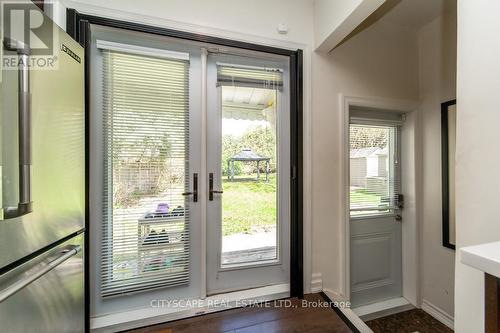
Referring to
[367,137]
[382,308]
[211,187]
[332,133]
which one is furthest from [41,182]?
[382,308]

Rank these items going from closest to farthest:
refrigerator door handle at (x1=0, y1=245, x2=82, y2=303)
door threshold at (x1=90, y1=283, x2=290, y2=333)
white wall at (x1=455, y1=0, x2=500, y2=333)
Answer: refrigerator door handle at (x1=0, y1=245, x2=82, y2=303) → white wall at (x1=455, y1=0, x2=500, y2=333) → door threshold at (x1=90, y1=283, x2=290, y2=333)

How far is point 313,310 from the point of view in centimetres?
166

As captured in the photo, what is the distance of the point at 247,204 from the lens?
6.05 feet

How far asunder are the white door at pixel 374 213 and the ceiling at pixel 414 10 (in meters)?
1.00

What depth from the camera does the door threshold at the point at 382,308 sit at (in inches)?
84.4

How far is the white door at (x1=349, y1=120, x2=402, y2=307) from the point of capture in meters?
2.19

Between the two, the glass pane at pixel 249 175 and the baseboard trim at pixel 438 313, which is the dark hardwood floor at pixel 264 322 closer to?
the glass pane at pixel 249 175

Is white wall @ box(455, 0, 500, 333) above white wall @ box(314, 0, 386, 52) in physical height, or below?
below

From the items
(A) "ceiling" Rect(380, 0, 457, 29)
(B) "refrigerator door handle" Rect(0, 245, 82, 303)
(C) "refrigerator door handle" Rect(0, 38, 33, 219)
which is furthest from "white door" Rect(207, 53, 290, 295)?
(A) "ceiling" Rect(380, 0, 457, 29)

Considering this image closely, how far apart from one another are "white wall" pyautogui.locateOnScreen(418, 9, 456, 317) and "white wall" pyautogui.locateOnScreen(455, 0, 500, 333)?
141 cm

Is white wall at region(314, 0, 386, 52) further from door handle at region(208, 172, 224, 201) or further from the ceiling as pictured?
door handle at region(208, 172, 224, 201)

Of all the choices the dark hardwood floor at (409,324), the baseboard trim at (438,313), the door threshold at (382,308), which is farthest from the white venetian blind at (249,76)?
the baseboard trim at (438,313)

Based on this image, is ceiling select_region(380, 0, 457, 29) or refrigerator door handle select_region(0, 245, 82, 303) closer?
refrigerator door handle select_region(0, 245, 82, 303)

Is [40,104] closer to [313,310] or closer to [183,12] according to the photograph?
[183,12]
